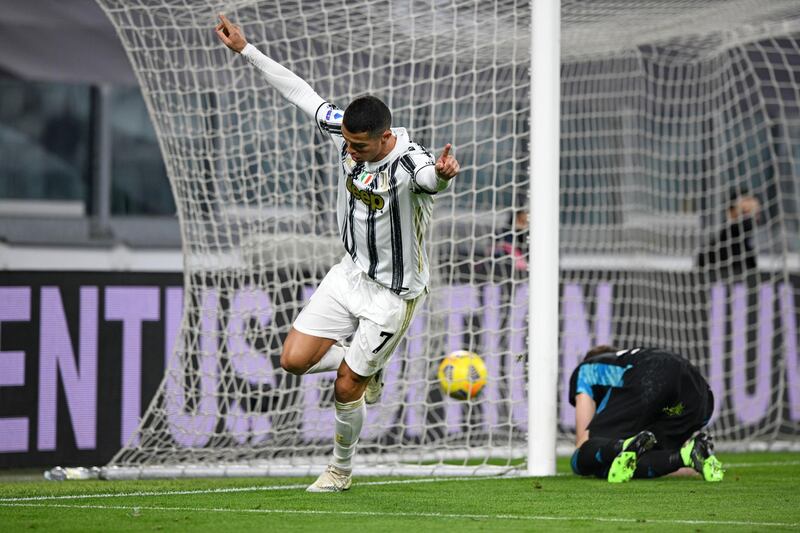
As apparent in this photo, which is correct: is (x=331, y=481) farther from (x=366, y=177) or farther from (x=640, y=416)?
(x=640, y=416)

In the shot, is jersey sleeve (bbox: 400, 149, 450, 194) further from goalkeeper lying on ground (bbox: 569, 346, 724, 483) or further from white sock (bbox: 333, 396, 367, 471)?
goalkeeper lying on ground (bbox: 569, 346, 724, 483)

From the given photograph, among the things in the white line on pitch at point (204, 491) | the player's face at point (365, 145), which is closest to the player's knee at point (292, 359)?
the white line on pitch at point (204, 491)

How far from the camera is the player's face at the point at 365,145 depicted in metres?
4.92

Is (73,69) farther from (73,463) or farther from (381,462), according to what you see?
(381,462)

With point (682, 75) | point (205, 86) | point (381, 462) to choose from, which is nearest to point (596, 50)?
point (682, 75)

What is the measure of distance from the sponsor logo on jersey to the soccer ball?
1948 millimetres

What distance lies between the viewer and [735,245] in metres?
9.65

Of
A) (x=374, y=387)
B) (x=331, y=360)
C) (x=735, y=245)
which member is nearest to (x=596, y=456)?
(x=374, y=387)

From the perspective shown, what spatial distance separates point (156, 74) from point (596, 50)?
3.57 metres

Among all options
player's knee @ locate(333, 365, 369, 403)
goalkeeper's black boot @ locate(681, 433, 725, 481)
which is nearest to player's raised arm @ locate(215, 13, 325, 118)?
player's knee @ locate(333, 365, 369, 403)

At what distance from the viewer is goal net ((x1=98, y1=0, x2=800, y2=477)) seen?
7.14 meters

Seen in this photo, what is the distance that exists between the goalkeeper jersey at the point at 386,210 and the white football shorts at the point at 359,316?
6cm

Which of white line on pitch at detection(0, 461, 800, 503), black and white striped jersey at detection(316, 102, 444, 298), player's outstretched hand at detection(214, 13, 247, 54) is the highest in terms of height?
player's outstretched hand at detection(214, 13, 247, 54)

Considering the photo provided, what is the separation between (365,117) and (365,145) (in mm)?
117
